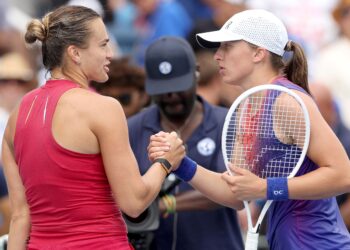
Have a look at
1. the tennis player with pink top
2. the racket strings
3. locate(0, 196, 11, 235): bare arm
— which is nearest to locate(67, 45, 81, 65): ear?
the tennis player with pink top

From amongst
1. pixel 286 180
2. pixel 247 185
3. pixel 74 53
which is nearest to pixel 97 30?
pixel 74 53

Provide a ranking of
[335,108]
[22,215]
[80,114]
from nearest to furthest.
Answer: [80,114], [22,215], [335,108]

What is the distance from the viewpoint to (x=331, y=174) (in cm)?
482

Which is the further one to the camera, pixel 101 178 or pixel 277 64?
pixel 277 64

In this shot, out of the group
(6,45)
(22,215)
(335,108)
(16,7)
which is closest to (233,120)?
(22,215)

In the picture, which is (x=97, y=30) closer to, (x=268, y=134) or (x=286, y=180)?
(x=268, y=134)

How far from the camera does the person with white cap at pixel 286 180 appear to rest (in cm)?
484

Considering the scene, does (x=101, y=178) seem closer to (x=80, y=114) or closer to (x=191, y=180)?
(x=80, y=114)

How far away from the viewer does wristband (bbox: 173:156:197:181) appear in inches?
204

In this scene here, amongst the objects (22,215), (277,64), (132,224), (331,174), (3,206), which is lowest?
(3,206)

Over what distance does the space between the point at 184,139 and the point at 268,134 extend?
1.45 meters

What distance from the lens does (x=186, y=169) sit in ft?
17.0

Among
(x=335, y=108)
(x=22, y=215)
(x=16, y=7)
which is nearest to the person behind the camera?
(x=22, y=215)

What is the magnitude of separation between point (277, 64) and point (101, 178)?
1068 mm
